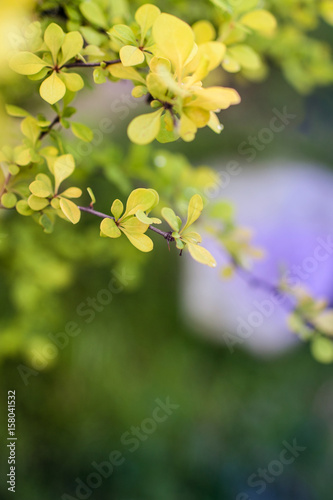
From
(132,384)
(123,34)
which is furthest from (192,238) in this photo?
(132,384)

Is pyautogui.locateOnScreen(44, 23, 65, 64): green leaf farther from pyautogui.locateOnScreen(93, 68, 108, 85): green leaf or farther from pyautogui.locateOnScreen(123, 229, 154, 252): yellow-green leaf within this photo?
pyautogui.locateOnScreen(123, 229, 154, 252): yellow-green leaf

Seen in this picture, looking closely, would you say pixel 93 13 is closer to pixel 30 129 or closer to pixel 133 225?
pixel 30 129

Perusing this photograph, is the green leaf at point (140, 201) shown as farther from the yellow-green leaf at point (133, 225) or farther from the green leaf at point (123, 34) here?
the green leaf at point (123, 34)

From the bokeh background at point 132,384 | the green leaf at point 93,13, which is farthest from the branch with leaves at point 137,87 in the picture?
the bokeh background at point 132,384

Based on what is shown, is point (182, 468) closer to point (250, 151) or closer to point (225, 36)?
point (225, 36)

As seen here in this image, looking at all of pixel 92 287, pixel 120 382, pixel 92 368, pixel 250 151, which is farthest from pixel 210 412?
pixel 250 151

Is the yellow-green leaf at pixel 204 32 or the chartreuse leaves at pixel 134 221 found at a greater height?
the yellow-green leaf at pixel 204 32
